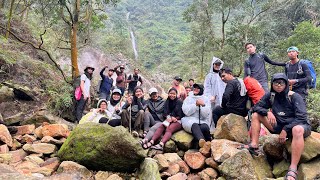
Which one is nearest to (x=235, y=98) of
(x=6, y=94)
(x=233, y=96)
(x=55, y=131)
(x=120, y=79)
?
(x=233, y=96)

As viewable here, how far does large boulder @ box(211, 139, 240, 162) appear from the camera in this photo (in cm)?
521

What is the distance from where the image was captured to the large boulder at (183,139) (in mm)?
6070

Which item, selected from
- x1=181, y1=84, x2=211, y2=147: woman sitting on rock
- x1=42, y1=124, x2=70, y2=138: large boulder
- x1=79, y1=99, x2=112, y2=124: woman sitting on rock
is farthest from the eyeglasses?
x1=42, y1=124, x2=70, y2=138: large boulder

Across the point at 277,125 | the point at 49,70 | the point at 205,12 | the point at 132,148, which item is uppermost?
the point at 205,12

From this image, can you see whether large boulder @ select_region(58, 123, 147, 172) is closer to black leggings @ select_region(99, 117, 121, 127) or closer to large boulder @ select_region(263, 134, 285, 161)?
black leggings @ select_region(99, 117, 121, 127)

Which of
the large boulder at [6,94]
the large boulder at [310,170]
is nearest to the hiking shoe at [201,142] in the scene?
the large boulder at [310,170]

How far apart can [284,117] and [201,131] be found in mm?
1899

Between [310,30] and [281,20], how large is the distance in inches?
310

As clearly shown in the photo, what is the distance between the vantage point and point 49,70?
11.1m

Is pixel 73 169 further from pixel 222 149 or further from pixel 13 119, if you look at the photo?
pixel 13 119

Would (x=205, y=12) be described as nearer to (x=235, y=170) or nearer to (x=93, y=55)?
(x=93, y=55)

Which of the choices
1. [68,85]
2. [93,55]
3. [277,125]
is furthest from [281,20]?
[277,125]

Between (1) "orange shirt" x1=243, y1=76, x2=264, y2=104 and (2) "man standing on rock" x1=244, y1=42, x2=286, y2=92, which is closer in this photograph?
(1) "orange shirt" x1=243, y1=76, x2=264, y2=104

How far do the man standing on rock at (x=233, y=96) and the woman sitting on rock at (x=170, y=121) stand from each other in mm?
1003
